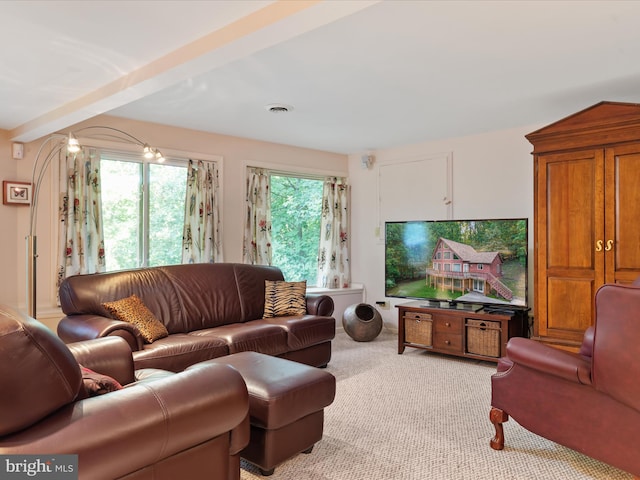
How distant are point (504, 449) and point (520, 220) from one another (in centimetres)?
233

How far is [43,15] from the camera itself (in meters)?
2.04

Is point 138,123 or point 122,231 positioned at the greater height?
point 138,123

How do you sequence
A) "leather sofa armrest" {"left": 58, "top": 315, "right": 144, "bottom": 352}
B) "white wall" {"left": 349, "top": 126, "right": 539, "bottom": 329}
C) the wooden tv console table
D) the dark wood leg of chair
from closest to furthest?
1. the dark wood leg of chair
2. "leather sofa armrest" {"left": 58, "top": 315, "right": 144, "bottom": 352}
3. the wooden tv console table
4. "white wall" {"left": 349, "top": 126, "right": 539, "bottom": 329}

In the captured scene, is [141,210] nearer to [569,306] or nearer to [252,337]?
[252,337]

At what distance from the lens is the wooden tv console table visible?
4.14m

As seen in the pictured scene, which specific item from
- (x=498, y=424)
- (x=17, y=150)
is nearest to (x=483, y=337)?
(x=498, y=424)

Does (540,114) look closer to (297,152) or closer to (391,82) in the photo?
(391,82)

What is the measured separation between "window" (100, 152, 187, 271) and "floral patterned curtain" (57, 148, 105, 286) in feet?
0.52

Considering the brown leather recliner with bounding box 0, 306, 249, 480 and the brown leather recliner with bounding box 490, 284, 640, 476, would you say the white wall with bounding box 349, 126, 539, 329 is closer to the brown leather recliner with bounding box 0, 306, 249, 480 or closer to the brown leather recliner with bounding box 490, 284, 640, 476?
the brown leather recliner with bounding box 490, 284, 640, 476

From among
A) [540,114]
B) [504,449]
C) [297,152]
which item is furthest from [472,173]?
[504,449]

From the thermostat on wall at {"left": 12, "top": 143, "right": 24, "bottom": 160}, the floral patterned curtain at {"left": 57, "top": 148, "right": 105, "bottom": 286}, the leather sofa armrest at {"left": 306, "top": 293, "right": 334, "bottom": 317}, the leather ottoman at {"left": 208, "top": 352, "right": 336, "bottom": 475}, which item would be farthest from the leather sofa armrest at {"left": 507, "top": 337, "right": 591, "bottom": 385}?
the thermostat on wall at {"left": 12, "top": 143, "right": 24, "bottom": 160}

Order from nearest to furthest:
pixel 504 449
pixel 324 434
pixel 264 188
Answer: pixel 504 449, pixel 324 434, pixel 264 188

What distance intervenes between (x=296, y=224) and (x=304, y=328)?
83.3 inches

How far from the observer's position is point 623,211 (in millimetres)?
3301
